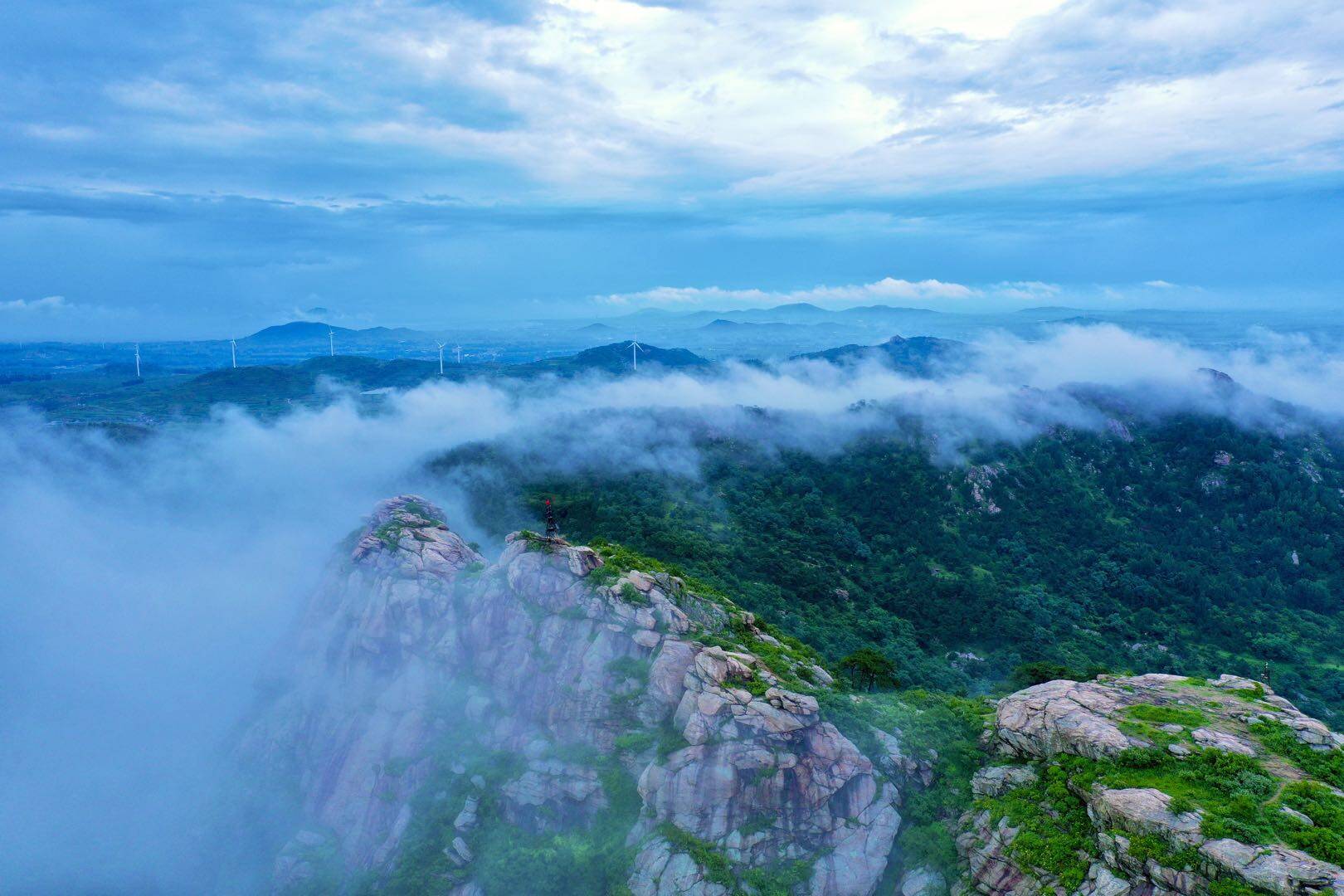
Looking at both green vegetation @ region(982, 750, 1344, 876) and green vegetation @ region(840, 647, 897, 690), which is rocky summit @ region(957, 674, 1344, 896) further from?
green vegetation @ region(840, 647, 897, 690)

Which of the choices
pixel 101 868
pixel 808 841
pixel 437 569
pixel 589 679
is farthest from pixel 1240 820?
pixel 101 868

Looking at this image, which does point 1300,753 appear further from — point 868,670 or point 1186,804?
point 868,670

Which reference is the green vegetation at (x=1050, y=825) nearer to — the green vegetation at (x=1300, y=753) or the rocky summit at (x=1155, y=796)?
the rocky summit at (x=1155, y=796)

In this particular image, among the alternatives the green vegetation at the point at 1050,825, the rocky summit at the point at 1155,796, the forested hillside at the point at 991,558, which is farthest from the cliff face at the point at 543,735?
the forested hillside at the point at 991,558

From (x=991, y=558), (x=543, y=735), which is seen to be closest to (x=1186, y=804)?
(x=543, y=735)

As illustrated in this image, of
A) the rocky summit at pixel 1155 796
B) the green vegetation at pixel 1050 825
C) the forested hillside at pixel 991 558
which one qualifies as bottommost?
the forested hillside at pixel 991 558

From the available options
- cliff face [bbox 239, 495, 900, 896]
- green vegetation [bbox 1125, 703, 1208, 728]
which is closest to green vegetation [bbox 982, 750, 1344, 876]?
green vegetation [bbox 1125, 703, 1208, 728]
